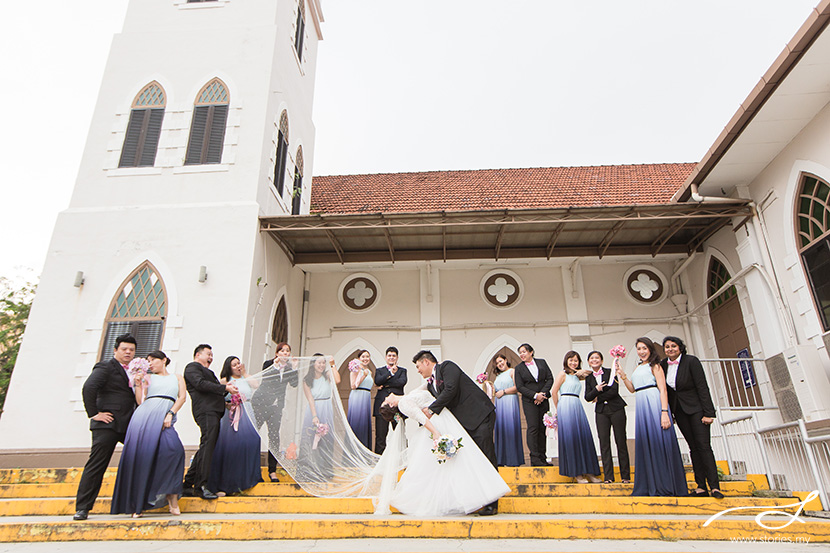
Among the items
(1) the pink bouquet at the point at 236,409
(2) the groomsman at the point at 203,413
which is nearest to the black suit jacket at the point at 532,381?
(1) the pink bouquet at the point at 236,409

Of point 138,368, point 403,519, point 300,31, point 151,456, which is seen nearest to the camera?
point 403,519

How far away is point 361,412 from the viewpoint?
320 inches

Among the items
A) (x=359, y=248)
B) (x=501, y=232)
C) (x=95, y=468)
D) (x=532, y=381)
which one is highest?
(x=359, y=248)

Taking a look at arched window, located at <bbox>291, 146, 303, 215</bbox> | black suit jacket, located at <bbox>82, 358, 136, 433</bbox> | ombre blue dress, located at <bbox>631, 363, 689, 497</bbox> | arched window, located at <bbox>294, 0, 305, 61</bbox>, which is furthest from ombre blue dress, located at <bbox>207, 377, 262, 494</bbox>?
arched window, located at <bbox>294, 0, 305, 61</bbox>

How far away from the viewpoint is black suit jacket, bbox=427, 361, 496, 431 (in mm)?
5328

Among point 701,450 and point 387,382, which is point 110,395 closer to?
point 387,382

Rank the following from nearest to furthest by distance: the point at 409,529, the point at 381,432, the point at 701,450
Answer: the point at 409,529 → the point at 701,450 → the point at 381,432

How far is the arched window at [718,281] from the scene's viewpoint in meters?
10.9

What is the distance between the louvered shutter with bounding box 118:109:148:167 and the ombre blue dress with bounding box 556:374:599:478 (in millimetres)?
9674

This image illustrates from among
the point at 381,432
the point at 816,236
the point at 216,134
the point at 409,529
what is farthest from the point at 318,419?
the point at 816,236

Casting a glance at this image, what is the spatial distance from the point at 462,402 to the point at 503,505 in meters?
1.16

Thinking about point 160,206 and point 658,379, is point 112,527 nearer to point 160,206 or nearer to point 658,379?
point 658,379

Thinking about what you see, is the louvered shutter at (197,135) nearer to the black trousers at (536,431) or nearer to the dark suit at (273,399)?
the dark suit at (273,399)

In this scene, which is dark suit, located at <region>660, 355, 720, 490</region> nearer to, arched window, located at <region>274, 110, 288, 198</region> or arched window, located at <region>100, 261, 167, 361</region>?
arched window, located at <region>100, 261, 167, 361</region>
